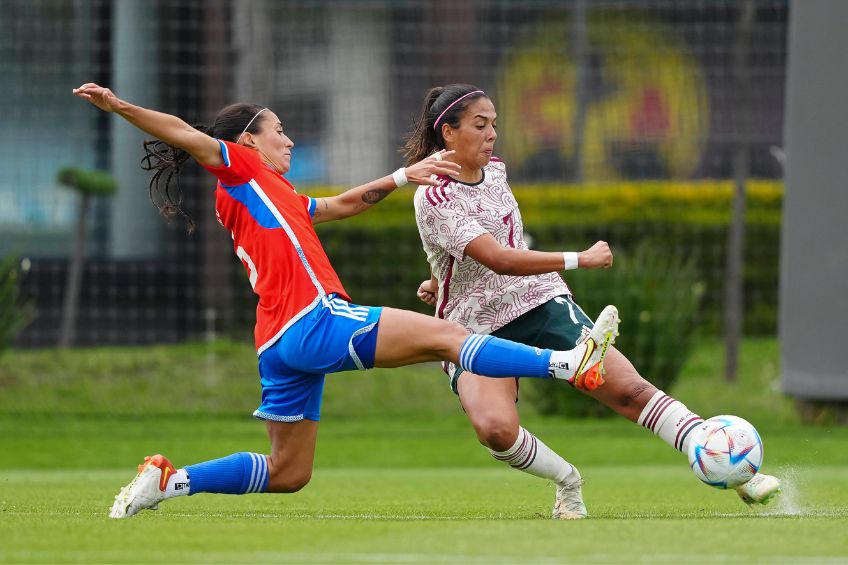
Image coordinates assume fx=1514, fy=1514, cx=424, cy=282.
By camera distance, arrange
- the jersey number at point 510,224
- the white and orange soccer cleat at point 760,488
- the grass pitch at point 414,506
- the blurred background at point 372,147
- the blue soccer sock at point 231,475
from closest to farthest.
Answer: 1. the grass pitch at point 414,506
2. the white and orange soccer cleat at point 760,488
3. the blue soccer sock at point 231,475
4. the jersey number at point 510,224
5. the blurred background at point 372,147

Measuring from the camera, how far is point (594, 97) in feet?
51.7

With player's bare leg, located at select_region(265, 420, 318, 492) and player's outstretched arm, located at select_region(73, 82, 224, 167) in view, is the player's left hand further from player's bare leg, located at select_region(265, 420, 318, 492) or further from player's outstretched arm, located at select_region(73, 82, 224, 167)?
player's bare leg, located at select_region(265, 420, 318, 492)

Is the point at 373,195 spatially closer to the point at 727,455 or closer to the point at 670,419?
the point at 670,419

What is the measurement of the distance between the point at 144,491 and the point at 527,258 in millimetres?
1756

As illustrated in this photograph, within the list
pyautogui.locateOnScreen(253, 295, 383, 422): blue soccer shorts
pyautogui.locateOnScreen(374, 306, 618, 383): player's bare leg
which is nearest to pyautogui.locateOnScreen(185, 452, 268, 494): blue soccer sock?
pyautogui.locateOnScreen(253, 295, 383, 422): blue soccer shorts

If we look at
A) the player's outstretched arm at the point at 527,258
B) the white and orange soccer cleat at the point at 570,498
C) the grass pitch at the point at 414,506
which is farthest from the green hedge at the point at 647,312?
the player's outstretched arm at the point at 527,258

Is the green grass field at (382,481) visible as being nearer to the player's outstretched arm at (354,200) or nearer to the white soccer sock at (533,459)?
the white soccer sock at (533,459)

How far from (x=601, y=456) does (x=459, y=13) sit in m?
6.02

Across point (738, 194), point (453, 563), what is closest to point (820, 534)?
point (453, 563)

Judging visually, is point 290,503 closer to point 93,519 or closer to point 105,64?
point 93,519

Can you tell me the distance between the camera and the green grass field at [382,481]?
190 inches

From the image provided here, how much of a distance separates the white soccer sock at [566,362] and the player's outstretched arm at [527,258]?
1.12 feet

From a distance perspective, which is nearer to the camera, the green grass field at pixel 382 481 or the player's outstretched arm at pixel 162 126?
the green grass field at pixel 382 481

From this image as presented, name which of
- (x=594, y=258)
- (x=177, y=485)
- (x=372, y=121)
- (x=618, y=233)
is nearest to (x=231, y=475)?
(x=177, y=485)
